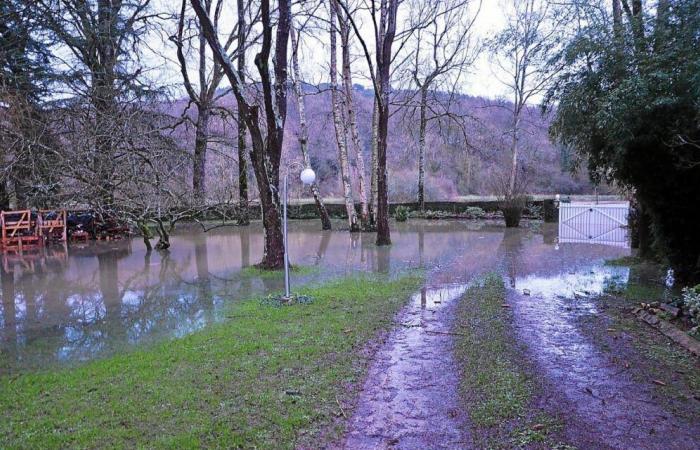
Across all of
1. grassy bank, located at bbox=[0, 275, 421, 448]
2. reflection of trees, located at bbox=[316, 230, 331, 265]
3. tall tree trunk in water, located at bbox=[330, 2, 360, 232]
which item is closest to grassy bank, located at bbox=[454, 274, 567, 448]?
grassy bank, located at bbox=[0, 275, 421, 448]

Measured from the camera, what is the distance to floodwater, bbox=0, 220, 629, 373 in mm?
6059

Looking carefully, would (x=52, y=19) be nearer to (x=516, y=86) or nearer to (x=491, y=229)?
(x=491, y=229)

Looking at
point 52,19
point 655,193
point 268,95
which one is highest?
point 52,19

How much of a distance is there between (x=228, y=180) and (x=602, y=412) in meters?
19.0

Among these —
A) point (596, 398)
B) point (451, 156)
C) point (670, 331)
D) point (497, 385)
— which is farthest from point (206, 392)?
point (451, 156)

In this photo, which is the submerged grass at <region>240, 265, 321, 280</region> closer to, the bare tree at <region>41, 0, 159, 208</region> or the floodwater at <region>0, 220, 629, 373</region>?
the floodwater at <region>0, 220, 629, 373</region>

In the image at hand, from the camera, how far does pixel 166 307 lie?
754 cm

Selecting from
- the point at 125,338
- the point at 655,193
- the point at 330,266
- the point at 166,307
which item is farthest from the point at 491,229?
the point at 125,338

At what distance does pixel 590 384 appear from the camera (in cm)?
401

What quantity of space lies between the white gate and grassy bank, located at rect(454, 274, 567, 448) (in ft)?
33.7

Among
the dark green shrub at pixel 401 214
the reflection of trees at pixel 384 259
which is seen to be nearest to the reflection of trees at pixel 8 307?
the reflection of trees at pixel 384 259

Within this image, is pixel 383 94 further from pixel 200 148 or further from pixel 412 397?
pixel 412 397

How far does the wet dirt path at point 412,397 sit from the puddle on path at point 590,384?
84cm

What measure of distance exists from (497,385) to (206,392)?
2.32m
